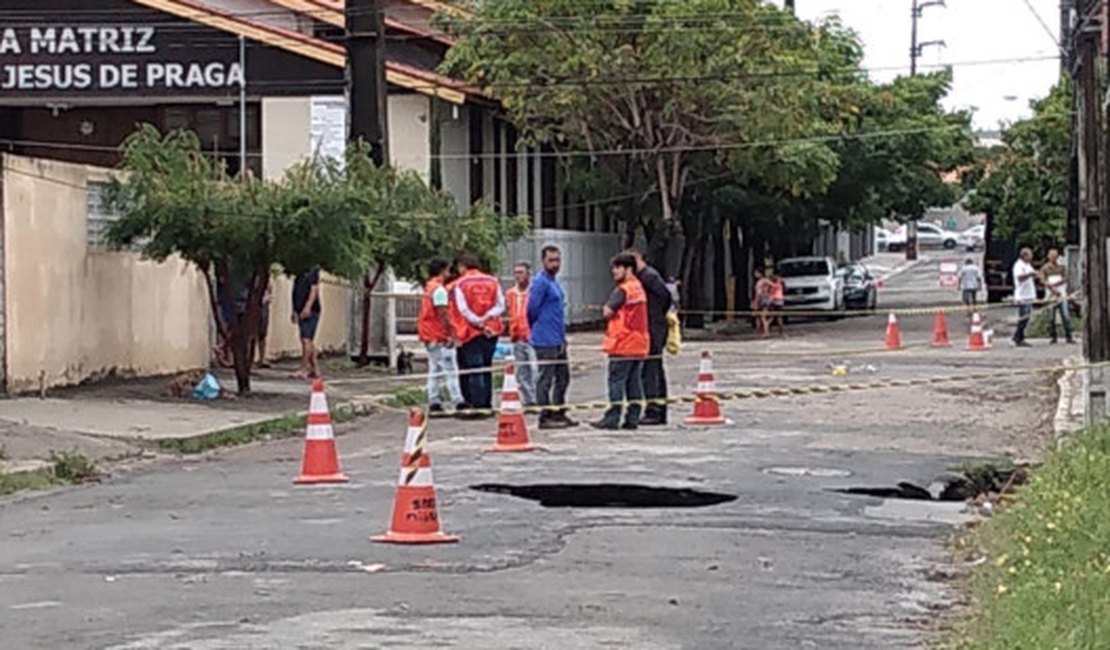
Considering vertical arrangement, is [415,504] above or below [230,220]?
below

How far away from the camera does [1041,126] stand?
170 ft

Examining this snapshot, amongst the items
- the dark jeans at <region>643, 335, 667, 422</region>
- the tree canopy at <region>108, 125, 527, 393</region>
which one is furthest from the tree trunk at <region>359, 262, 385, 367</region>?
the dark jeans at <region>643, 335, 667, 422</region>

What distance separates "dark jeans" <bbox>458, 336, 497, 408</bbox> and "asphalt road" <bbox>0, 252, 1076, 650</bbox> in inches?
27.7

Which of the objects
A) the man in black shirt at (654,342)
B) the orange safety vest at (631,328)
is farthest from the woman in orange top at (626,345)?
the man in black shirt at (654,342)

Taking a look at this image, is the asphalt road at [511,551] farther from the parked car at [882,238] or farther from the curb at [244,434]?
the parked car at [882,238]

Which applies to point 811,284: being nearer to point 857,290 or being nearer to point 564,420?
point 857,290

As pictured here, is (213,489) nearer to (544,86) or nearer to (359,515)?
(359,515)

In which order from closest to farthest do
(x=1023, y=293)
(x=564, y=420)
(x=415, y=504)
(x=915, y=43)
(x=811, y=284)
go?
(x=415, y=504)
(x=564, y=420)
(x=1023, y=293)
(x=811, y=284)
(x=915, y=43)

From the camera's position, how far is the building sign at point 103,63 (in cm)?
3953

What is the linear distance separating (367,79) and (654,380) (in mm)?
9616

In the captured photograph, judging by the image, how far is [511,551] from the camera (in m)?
11.5

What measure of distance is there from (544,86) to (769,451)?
25.4m

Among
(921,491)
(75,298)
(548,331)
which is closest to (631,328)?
(548,331)

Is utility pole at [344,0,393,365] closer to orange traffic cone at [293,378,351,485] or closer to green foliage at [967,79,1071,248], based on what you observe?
orange traffic cone at [293,378,351,485]
